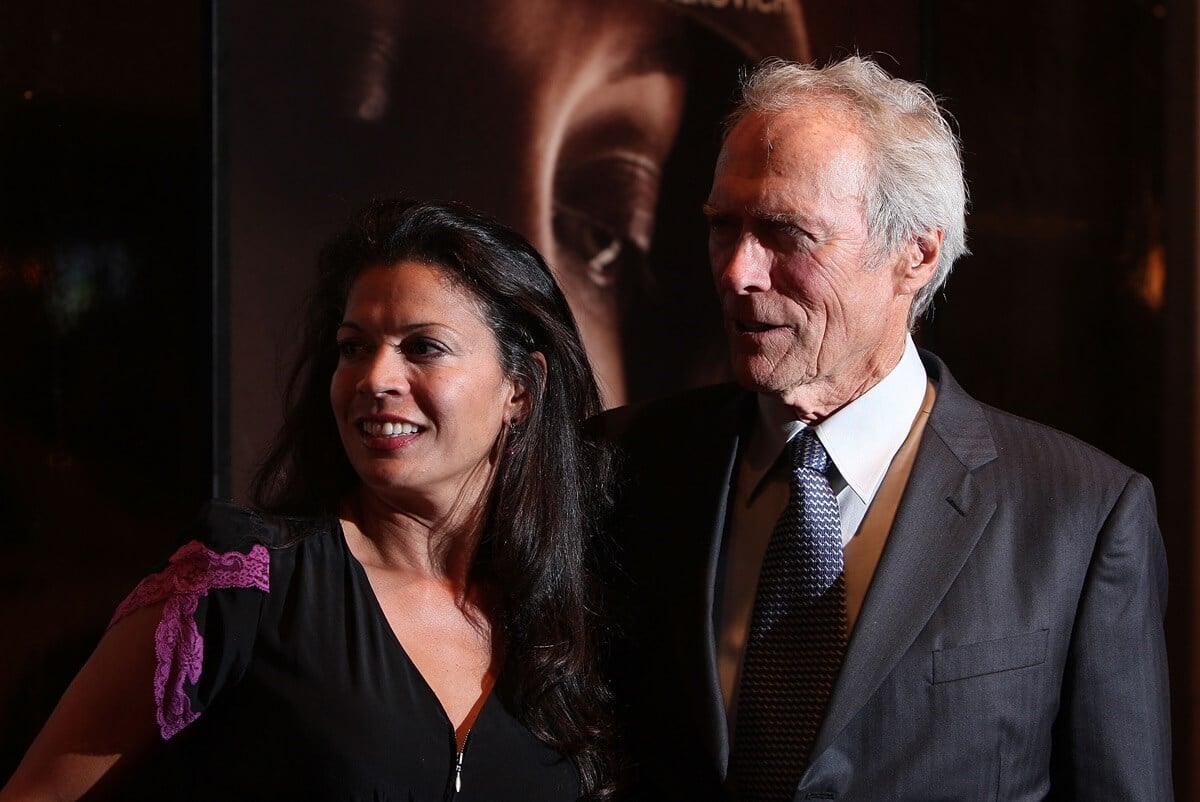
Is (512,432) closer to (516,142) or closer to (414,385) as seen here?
(414,385)

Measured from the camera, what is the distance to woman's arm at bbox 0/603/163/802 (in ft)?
5.90

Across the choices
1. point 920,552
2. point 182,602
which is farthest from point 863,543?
point 182,602

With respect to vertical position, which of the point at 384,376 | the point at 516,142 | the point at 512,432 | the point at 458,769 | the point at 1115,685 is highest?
the point at 516,142

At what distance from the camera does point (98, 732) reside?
181cm

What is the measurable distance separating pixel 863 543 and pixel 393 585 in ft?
2.29

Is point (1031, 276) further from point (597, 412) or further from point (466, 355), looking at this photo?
point (466, 355)

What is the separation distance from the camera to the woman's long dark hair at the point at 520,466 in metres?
2.03

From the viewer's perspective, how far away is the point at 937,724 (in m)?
1.86

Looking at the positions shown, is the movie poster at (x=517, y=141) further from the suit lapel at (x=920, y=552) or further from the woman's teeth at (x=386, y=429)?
the suit lapel at (x=920, y=552)

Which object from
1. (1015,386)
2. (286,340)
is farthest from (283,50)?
(1015,386)

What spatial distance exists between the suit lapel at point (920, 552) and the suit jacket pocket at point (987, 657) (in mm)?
57

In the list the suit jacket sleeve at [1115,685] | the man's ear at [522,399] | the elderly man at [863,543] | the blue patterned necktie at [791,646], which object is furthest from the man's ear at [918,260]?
the man's ear at [522,399]

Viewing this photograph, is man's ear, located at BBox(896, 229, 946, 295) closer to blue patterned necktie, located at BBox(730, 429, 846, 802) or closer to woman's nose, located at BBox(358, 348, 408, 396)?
blue patterned necktie, located at BBox(730, 429, 846, 802)

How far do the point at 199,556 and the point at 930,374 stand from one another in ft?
3.84
